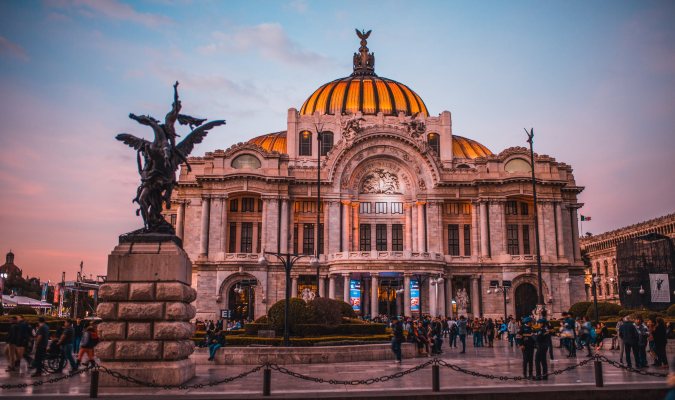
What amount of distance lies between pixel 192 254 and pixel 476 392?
49458mm

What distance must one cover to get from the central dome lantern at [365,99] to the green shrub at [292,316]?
4341 centimetres

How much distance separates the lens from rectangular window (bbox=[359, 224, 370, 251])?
62.6 metres

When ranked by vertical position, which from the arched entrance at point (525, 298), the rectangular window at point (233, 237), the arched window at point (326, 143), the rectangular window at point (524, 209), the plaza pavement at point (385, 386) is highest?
the arched window at point (326, 143)

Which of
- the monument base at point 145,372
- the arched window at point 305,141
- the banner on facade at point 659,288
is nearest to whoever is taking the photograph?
the monument base at point 145,372

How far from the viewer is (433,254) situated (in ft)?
186

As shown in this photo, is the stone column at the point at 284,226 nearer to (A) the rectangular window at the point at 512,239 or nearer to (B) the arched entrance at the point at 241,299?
(B) the arched entrance at the point at 241,299

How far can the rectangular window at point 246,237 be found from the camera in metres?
61.1

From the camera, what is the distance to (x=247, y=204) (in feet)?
203

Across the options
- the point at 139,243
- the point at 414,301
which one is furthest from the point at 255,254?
the point at 139,243

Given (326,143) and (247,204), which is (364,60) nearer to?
(326,143)

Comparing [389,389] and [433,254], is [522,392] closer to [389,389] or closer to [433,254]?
[389,389]

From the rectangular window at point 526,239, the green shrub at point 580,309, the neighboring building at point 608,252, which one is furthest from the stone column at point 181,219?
the neighboring building at point 608,252

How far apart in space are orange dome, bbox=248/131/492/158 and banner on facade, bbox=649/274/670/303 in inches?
1009

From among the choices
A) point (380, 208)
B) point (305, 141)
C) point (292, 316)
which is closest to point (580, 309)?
point (380, 208)
